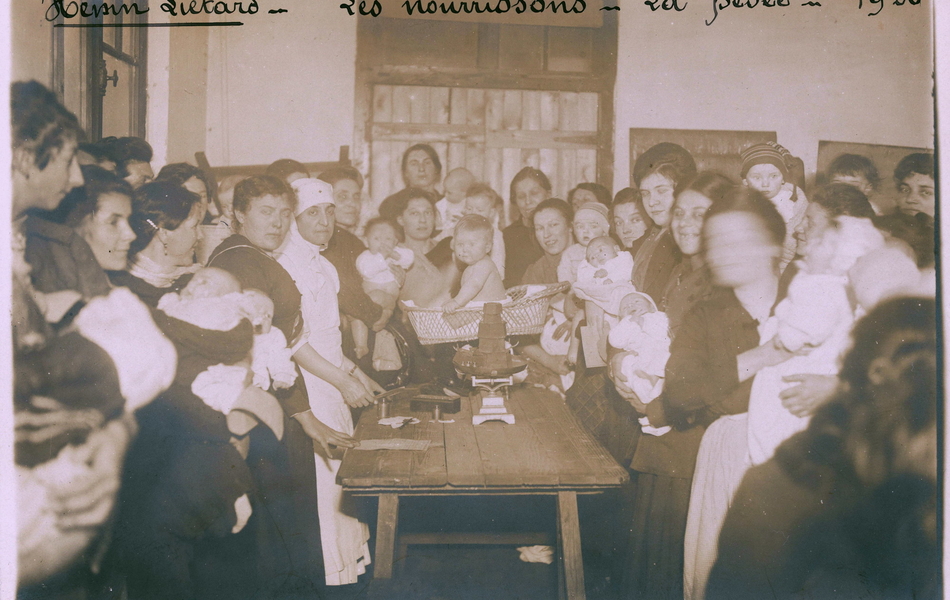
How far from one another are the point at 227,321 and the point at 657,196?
7.84 ft

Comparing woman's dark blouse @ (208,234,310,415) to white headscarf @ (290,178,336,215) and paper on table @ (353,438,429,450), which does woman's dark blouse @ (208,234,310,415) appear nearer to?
white headscarf @ (290,178,336,215)

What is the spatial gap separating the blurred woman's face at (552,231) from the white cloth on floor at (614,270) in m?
0.18

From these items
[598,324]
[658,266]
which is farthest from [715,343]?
[598,324]

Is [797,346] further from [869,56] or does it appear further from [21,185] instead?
[21,185]

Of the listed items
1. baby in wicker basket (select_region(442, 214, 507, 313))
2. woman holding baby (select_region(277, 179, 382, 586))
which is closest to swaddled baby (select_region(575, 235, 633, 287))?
baby in wicker basket (select_region(442, 214, 507, 313))

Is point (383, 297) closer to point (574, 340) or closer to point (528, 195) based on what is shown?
point (528, 195)

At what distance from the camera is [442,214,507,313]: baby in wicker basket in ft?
11.9

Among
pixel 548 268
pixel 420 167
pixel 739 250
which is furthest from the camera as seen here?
pixel 548 268

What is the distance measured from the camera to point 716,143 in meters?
3.54

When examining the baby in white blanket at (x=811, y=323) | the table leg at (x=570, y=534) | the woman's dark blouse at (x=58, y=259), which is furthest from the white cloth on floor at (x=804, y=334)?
the woman's dark blouse at (x=58, y=259)

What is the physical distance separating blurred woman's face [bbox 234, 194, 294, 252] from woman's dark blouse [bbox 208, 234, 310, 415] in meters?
0.05

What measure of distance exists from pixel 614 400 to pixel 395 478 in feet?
4.31

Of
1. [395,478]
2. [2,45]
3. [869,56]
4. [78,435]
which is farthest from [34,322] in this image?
[869,56]

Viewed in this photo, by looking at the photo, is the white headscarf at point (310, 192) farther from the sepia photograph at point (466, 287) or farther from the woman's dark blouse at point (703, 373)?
the woman's dark blouse at point (703, 373)
